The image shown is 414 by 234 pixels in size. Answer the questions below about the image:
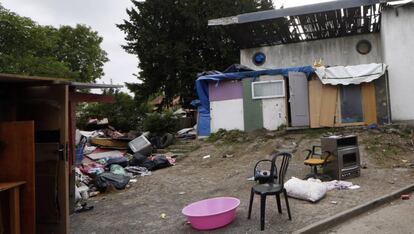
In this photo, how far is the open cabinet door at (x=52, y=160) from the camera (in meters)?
5.34

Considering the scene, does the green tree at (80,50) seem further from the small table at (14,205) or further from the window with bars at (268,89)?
the small table at (14,205)

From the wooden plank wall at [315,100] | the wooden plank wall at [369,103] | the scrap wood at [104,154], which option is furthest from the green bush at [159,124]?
the wooden plank wall at [369,103]

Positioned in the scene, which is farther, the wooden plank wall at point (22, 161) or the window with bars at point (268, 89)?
the window with bars at point (268, 89)

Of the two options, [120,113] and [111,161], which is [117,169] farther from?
[120,113]

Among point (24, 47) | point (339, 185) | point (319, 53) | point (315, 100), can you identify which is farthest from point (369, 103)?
point (24, 47)

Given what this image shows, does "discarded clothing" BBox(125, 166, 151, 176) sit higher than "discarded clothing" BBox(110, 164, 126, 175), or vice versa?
"discarded clothing" BBox(110, 164, 126, 175)

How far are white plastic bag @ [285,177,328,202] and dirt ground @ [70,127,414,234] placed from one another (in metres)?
0.12

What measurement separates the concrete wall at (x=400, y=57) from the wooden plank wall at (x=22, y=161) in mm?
12449

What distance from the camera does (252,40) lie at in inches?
682

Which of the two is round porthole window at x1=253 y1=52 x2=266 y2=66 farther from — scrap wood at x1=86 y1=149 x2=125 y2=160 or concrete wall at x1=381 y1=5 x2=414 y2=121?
scrap wood at x1=86 y1=149 x2=125 y2=160

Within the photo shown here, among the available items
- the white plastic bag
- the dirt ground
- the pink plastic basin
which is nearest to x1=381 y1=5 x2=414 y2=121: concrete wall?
the dirt ground

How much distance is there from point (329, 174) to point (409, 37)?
7.63m

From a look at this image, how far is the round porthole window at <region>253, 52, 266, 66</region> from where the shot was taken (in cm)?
1738

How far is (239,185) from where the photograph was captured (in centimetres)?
859
